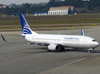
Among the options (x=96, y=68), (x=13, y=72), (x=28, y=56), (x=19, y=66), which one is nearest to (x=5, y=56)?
(x=28, y=56)

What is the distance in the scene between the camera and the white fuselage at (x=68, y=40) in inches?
1959

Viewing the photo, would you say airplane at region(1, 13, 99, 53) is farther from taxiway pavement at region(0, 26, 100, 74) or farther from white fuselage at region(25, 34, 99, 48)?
taxiway pavement at region(0, 26, 100, 74)

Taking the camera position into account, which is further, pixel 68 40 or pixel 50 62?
pixel 68 40

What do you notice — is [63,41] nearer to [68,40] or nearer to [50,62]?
[68,40]

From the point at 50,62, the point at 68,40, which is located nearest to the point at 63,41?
the point at 68,40

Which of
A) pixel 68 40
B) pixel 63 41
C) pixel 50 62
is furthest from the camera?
pixel 63 41

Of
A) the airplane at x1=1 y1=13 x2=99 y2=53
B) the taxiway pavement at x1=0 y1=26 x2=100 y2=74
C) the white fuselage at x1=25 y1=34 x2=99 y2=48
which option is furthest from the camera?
the airplane at x1=1 y1=13 x2=99 y2=53

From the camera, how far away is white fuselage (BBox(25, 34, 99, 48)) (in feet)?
163

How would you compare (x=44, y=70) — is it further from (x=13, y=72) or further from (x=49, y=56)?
(x=49, y=56)

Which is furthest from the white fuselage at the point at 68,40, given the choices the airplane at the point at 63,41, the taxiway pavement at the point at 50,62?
the taxiway pavement at the point at 50,62

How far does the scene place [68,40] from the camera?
5169cm

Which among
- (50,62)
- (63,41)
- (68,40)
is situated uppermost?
(68,40)

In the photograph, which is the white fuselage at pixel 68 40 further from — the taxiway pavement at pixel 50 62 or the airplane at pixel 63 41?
the taxiway pavement at pixel 50 62

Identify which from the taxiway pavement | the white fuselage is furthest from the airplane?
the taxiway pavement
